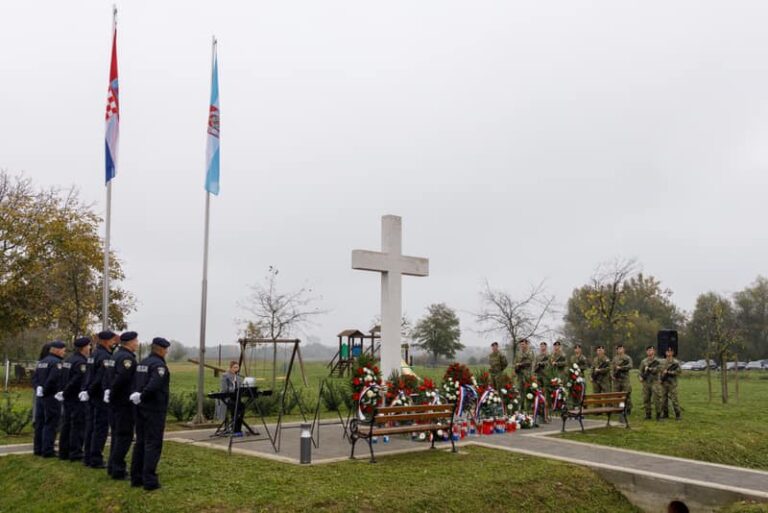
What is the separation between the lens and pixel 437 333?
66.2 meters

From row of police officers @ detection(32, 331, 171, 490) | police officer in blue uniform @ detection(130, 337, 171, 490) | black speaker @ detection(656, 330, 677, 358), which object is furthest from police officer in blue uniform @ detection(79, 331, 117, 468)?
black speaker @ detection(656, 330, 677, 358)

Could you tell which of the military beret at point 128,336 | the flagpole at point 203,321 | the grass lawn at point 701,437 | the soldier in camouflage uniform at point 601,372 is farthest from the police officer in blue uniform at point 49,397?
the soldier in camouflage uniform at point 601,372

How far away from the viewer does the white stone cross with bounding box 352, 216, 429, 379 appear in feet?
43.9

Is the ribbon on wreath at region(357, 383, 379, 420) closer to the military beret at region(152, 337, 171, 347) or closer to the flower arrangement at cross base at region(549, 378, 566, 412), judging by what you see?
the military beret at region(152, 337, 171, 347)

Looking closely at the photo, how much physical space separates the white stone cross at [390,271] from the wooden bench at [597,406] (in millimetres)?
3879

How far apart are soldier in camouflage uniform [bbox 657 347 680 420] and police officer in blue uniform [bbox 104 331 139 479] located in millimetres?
12974

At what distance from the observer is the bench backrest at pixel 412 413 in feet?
33.6

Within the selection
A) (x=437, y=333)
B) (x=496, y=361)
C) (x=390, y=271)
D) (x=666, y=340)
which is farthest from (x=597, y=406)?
(x=437, y=333)

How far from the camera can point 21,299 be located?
1102 inches

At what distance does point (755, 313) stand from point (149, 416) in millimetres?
75483

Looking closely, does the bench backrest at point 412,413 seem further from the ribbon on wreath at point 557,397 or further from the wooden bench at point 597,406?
the ribbon on wreath at point 557,397

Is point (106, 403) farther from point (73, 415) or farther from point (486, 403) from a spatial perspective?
point (486, 403)

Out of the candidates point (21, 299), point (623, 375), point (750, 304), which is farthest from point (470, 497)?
point (750, 304)

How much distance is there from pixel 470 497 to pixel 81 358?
250 inches
